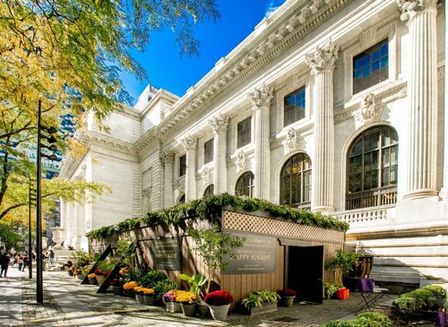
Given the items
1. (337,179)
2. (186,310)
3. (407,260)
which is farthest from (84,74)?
(337,179)

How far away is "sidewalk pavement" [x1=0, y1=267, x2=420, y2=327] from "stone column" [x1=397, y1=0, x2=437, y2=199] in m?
6.68

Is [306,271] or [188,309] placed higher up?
[306,271]

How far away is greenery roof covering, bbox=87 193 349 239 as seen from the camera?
9.95 m

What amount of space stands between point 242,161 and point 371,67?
1282 cm

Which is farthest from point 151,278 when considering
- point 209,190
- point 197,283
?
point 209,190

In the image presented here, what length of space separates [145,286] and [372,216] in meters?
11.6

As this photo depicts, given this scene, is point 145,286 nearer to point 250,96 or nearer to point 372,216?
point 372,216

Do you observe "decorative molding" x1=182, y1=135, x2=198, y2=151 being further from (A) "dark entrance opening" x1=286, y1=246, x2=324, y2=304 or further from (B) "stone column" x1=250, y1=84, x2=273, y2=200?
(A) "dark entrance opening" x1=286, y1=246, x2=324, y2=304

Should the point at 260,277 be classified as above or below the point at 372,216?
below

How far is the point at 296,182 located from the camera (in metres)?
23.5

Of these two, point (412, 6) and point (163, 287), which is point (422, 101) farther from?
point (163, 287)

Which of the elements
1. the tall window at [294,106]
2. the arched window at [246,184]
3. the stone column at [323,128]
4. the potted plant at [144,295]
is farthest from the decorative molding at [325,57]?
the potted plant at [144,295]

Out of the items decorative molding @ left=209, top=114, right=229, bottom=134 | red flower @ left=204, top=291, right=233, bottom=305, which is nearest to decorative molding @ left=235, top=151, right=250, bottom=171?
decorative molding @ left=209, top=114, right=229, bottom=134

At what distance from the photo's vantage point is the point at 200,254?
988 centimetres
